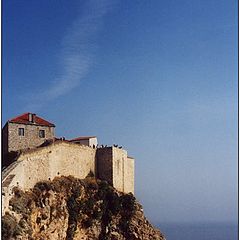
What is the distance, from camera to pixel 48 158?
51.1 feet

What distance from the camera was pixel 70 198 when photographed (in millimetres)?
15945

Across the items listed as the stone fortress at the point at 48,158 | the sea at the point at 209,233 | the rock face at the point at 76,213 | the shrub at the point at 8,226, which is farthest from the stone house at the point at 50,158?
the sea at the point at 209,233

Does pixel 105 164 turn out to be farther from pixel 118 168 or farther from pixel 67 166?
pixel 67 166

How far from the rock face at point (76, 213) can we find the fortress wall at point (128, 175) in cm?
64

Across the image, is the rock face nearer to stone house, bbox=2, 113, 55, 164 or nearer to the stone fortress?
the stone fortress

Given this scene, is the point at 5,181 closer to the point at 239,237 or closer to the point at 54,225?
the point at 54,225

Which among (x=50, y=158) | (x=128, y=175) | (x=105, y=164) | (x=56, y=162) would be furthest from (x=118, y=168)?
(x=50, y=158)

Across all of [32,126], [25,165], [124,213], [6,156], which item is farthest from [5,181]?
[124,213]

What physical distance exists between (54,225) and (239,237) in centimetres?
878

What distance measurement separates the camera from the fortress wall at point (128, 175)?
1901cm

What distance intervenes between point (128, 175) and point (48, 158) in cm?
457

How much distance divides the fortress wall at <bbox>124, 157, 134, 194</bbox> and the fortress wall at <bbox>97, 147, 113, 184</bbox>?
1048 millimetres

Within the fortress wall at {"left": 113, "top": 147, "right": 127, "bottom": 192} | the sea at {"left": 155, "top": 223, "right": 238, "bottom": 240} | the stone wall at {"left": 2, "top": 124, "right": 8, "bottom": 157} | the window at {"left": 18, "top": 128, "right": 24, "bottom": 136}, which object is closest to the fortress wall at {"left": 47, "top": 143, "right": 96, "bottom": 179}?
the fortress wall at {"left": 113, "top": 147, "right": 127, "bottom": 192}

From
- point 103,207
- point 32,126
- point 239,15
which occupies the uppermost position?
point 239,15
